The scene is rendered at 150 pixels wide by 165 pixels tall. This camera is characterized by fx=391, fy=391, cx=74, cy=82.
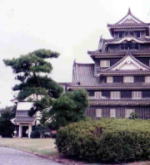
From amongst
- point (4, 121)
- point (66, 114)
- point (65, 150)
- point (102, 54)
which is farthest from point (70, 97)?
point (4, 121)

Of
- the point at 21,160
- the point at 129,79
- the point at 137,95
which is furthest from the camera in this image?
the point at 129,79

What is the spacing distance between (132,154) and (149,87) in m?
28.9

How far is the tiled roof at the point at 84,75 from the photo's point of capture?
173 feet

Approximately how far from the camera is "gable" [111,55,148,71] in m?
52.2

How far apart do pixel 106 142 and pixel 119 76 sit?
3028 centimetres

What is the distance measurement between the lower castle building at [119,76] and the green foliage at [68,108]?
21.0 m

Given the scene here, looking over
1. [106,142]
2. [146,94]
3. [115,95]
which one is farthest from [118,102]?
[106,142]

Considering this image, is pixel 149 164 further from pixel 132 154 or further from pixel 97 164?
pixel 97 164

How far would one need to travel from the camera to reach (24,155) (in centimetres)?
2514

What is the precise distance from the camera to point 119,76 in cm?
5241

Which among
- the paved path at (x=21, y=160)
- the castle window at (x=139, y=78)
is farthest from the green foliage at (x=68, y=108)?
the castle window at (x=139, y=78)

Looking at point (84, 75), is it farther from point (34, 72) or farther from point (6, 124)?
point (34, 72)

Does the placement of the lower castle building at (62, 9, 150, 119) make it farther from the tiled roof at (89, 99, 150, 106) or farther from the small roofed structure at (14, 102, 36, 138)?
the small roofed structure at (14, 102, 36, 138)

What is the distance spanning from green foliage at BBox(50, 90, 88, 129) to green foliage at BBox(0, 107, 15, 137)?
1165 inches
